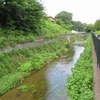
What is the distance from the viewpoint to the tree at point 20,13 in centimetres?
1939

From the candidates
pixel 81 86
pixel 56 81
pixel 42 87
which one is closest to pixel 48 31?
pixel 56 81

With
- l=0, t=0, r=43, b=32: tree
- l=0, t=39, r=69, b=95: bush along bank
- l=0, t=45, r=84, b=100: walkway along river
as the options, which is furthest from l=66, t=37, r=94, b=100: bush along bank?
l=0, t=0, r=43, b=32: tree

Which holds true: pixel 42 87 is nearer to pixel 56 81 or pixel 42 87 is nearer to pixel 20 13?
pixel 56 81

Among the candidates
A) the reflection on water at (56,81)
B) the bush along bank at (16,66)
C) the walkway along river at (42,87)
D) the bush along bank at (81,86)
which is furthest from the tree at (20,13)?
the bush along bank at (81,86)

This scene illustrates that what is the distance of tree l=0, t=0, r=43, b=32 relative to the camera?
19391 mm

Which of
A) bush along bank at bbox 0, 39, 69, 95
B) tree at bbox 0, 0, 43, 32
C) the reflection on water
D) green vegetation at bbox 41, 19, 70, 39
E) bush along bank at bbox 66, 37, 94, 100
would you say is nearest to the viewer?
bush along bank at bbox 66, 37, 94, 100

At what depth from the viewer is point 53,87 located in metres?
12.5

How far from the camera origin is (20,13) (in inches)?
818

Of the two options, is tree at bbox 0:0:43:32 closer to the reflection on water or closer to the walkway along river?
the reflection on water

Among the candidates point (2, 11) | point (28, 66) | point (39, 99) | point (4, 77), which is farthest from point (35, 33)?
point (39, 99)

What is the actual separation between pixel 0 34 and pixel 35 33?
707 centimetres

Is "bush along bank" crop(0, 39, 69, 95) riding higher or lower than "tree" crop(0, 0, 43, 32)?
lower

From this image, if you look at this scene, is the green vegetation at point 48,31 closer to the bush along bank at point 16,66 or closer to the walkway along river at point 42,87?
the bush along bank at point 16,66

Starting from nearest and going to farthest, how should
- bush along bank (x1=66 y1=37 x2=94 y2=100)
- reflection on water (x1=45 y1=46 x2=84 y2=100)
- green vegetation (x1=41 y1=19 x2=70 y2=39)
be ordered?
bush along bank (x1=66 y1=37 x2=94 y2=100) → reflection on water (x1=45 y1=46 x2=84 y2=100) → green vegetation (x1=41 y1=19 x2=70 y2=39)
